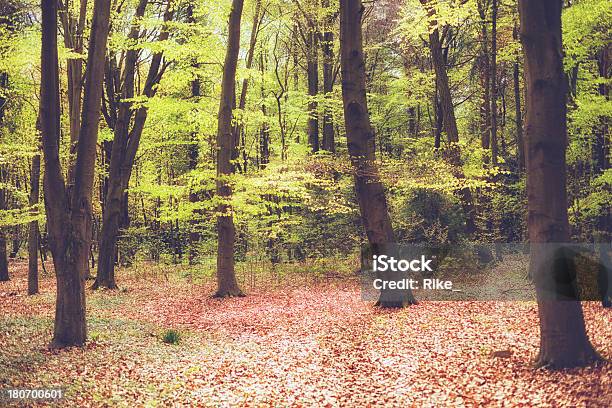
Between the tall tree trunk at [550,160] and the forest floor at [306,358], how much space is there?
45 cm

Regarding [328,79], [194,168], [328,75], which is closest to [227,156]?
[194,168]

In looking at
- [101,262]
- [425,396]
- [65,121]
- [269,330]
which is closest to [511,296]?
[269,330]

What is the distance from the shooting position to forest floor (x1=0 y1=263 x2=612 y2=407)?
21.3 ft

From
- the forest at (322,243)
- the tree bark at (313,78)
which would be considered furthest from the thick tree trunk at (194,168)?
the tree bark at (313,78)

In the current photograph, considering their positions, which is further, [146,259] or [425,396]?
[146,259]

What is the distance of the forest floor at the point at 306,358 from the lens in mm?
6500

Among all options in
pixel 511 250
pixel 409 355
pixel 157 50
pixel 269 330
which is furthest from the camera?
pixel 511 250

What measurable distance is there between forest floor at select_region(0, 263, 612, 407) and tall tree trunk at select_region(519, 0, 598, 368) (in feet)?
→ 1.47

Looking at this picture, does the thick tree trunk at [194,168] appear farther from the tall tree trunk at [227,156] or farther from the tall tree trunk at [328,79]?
the tall tree trunk at [328,79]

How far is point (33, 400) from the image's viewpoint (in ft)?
20.7

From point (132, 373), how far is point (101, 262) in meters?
10.5

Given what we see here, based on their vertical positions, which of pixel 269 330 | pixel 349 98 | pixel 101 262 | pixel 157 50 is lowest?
pixel 269 330

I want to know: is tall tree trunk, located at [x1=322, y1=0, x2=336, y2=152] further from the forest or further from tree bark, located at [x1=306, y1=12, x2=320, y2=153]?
tree bark, located at [x1=306, y1=12, x2=320, y2=153]

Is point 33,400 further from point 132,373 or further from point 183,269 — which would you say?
point 183,269
